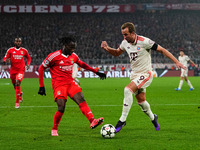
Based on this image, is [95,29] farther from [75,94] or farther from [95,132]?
[75,94]

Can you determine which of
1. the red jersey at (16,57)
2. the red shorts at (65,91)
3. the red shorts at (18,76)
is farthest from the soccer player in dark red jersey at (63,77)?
the red jersey at (16,57)

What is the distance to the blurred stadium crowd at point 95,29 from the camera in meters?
50.7

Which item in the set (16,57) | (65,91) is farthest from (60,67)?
(16,57)

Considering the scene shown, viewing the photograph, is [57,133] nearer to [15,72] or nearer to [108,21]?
[15,72]

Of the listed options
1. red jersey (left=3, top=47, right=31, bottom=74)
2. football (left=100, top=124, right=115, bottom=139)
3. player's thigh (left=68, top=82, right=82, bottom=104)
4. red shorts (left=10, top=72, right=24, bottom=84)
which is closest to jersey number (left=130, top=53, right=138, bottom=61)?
player's thigh (left=68, top=82, right=82, bottom=104)

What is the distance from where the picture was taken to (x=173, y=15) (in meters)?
58.2

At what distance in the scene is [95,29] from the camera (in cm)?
5509

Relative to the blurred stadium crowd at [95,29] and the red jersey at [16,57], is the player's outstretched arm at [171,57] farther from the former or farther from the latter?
the blurred stadium crowd at [95,29]

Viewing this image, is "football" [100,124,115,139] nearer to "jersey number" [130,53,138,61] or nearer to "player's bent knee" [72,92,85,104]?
"player's bent knee" [72,92,85,104]

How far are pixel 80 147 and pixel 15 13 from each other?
51657mm

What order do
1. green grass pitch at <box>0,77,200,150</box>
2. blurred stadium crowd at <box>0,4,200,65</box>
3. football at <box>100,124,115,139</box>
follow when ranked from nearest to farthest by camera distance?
green grass pitch at <box>0,77,200,150</box>
football at <box>100,124,115,139</box>
blurred stadium crowd at <box>0,4,200,65</box>

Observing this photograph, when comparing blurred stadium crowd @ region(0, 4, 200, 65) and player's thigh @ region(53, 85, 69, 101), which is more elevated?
player's thigh @ region(53, 85, 69, 101)

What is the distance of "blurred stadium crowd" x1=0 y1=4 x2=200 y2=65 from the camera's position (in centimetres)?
5072

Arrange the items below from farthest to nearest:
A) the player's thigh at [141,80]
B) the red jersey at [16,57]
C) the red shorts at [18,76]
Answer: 1. the red jersey at [16,57]
2. the red shorts at [18,76]
3. the player's thigh at [141,80]
